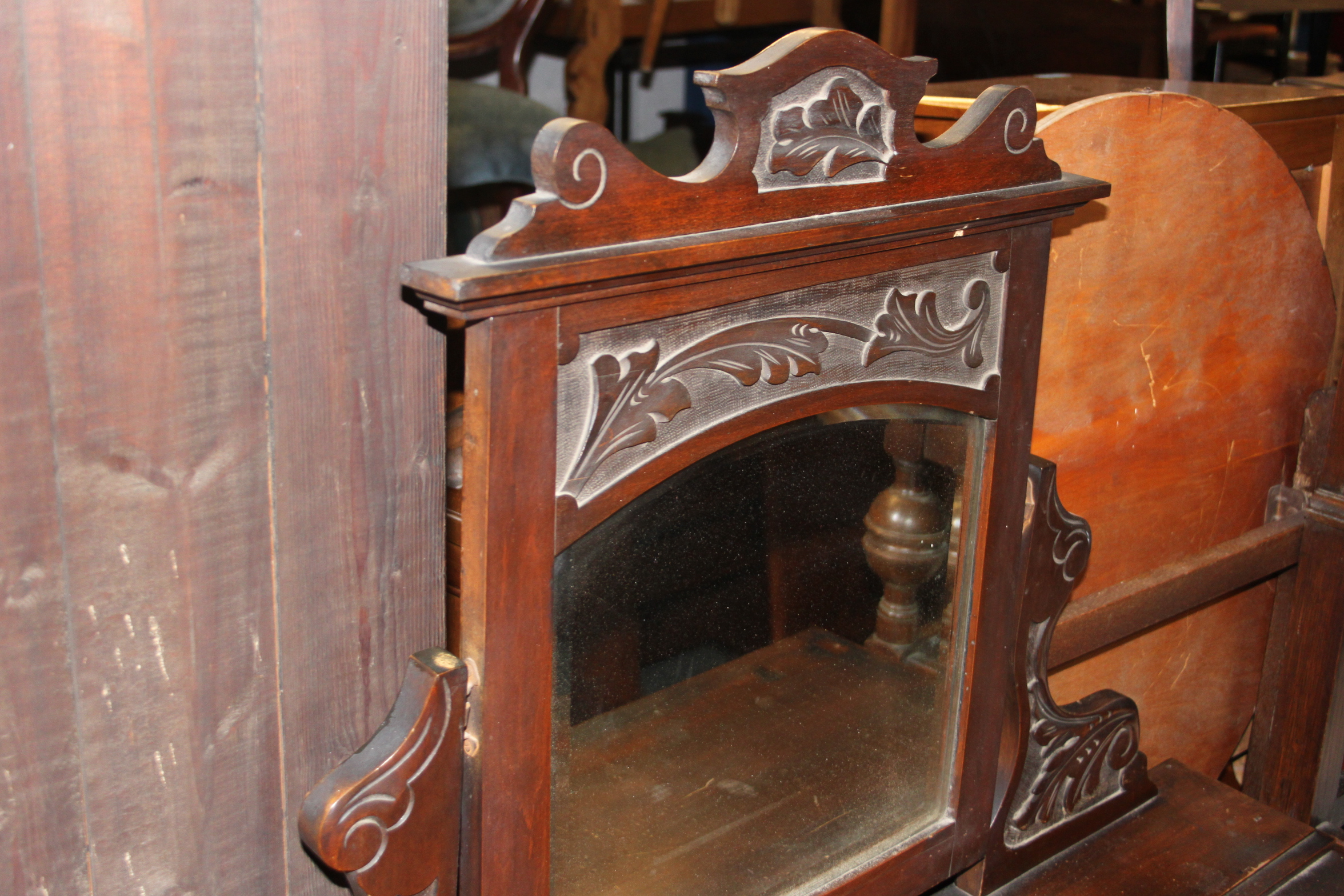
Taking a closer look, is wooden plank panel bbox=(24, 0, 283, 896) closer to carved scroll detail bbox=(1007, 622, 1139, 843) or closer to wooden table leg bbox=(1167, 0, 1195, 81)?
carved scroll detail bbox=(1007, 622, 1139, 843)

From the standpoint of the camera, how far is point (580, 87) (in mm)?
3576

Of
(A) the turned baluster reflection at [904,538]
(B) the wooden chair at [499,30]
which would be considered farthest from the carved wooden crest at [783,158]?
(B) the wooden chair at [499,30]

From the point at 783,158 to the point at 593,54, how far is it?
287 cm

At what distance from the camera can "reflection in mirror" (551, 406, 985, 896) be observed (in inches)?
35.2

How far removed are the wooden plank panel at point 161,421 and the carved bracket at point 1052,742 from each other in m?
0.69

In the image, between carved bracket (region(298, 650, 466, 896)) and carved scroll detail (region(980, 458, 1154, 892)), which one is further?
carved scroll detail (region(980, 458, 1154, 892))

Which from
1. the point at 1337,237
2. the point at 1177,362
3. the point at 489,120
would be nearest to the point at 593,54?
the point at 489,120

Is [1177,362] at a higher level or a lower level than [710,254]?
lower

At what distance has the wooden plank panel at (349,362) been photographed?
2.42ft

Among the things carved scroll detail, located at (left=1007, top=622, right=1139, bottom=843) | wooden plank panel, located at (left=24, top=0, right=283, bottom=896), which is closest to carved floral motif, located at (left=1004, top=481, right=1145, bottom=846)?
carved scroll detail, located at (left=1007, top=622, right=1139, bottom=843)

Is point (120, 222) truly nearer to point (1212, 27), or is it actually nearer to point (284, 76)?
point (284, 76)

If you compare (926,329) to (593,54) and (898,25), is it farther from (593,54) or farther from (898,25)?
(593,54)

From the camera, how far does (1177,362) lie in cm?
149

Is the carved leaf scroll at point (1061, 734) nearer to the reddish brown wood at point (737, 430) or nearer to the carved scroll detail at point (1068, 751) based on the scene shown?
the carved scroll detail at point (1068, 751)
